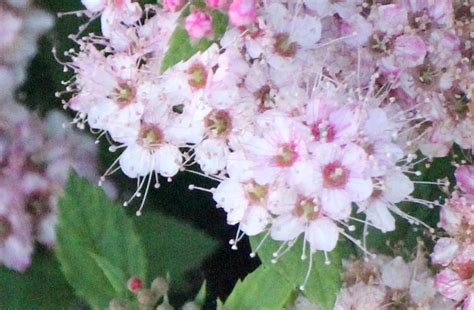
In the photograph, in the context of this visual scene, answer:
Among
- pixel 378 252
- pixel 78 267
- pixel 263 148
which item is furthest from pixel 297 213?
pixel 78 267

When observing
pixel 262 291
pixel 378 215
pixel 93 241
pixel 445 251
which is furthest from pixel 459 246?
pixel 93 241

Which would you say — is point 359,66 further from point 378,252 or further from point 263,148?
point 378,252

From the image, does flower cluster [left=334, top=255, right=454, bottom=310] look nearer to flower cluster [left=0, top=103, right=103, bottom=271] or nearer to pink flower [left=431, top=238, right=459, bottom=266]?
pink flower [left=431, top=238, right=459, bottom=266]

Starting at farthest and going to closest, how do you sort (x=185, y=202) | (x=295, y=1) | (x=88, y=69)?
(x=185, y=202) → (x=88, y=69) → (x=295, y=1)

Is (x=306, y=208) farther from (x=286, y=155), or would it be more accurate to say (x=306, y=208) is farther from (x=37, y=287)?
(x=37, y=287)

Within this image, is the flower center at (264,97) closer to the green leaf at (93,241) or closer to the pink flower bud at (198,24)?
the pink flower bud at (198,24)
